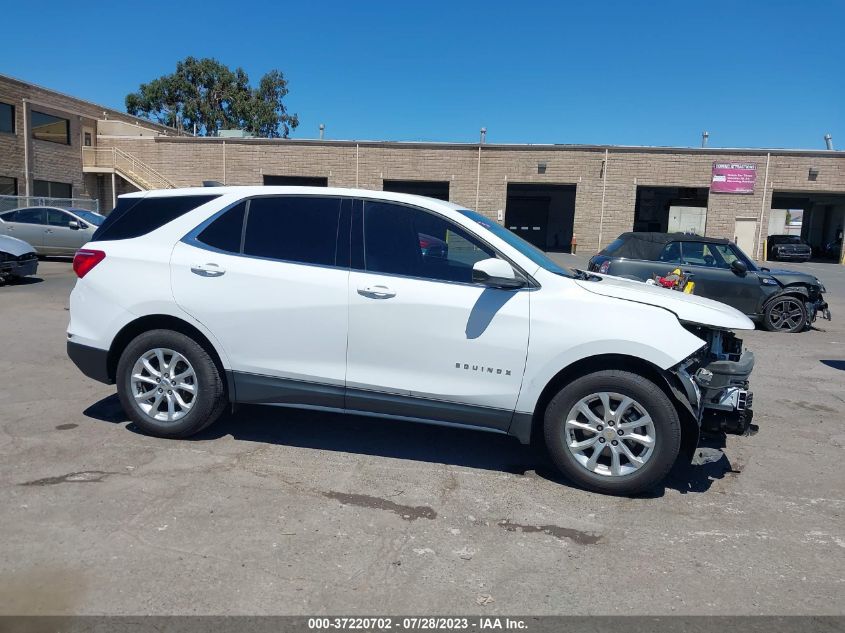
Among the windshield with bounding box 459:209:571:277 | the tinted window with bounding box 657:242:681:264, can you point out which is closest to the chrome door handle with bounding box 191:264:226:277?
the windshield with bounding box 459:209:571:277

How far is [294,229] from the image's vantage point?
15.3 feet

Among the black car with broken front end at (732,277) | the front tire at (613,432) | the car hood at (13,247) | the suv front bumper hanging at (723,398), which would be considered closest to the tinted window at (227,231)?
the front tire at (613,432)

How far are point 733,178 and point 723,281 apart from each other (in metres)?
23.4

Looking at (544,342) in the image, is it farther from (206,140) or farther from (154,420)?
(206,140)

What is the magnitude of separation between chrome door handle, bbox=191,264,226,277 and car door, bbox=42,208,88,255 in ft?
51.4

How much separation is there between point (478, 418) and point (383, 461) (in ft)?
2.68

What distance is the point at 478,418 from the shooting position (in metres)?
4.30

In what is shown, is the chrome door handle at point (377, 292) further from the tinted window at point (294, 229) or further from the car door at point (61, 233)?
the car door at point (61, 233)

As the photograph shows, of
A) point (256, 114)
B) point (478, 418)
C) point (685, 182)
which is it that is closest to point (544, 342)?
point (478, 418)

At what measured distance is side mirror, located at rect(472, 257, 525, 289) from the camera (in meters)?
4.07

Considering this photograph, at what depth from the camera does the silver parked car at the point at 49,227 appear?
18.2 meters

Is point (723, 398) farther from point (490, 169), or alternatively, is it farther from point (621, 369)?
point (490, 169)

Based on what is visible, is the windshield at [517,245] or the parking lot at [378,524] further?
the windshield at [517,245]

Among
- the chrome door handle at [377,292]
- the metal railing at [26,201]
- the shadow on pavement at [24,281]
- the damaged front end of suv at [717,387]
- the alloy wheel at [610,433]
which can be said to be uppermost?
the metal railing at [26,201]
